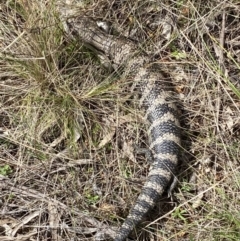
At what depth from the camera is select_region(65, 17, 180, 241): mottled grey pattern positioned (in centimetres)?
423

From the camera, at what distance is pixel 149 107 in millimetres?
4664

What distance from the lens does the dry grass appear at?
4250mm

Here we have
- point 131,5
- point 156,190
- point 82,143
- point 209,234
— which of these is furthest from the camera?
point 131,5

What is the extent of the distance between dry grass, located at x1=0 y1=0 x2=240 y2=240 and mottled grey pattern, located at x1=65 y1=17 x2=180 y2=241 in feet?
0.37

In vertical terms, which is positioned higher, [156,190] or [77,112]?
[77,112]

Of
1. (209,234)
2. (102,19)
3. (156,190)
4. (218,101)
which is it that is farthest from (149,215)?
(102,19)

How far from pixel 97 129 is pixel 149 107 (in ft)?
1.60

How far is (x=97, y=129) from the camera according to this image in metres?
4.59

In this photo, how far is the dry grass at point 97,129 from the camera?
4250 mm

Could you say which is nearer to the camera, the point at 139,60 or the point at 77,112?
the point at 77,112

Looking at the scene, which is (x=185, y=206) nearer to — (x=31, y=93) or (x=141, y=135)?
(x=141, y=135)

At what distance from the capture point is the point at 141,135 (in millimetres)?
4633

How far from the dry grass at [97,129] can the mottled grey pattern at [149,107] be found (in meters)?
0.11

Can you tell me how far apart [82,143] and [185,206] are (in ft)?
3.26
